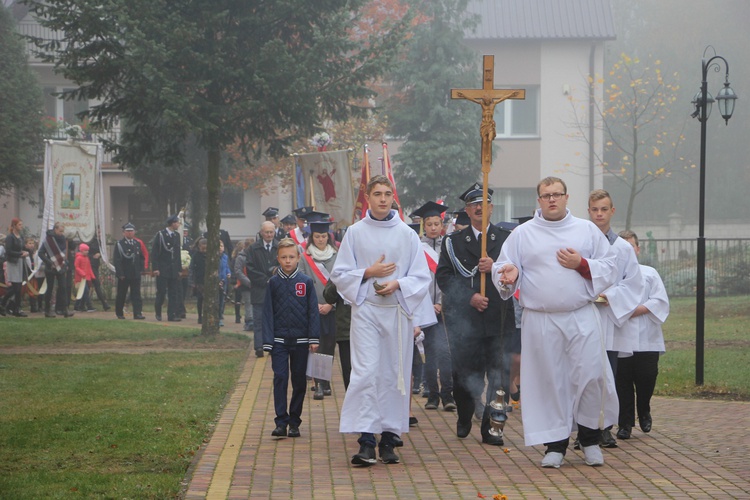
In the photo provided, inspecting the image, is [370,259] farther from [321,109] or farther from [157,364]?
[321,109]

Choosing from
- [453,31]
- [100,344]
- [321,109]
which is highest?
[453,31]

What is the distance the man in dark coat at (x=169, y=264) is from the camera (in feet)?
78.1

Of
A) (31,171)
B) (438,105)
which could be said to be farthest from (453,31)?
(31,171)

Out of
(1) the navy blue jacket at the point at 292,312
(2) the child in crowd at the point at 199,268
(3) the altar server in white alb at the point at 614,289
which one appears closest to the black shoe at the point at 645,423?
(3) the altar server in white alb at the point at 614,289

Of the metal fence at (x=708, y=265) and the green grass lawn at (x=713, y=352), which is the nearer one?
the green grass lawn at (x=713, y=352)

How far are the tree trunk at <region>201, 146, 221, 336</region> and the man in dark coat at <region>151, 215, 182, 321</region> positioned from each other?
4947mm

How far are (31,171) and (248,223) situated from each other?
10.7m

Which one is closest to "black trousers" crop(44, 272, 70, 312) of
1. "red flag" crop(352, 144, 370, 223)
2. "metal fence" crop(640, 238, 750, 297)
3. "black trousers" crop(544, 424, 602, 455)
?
"red flag" crop(352, 144, 370, 223)

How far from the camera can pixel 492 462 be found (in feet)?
27.7

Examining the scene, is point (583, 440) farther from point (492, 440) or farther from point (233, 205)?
point (233, 205)

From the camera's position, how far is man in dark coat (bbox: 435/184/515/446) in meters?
9.47

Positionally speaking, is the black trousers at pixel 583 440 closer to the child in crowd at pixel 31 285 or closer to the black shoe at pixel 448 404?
the black shoe at pixel 448 404

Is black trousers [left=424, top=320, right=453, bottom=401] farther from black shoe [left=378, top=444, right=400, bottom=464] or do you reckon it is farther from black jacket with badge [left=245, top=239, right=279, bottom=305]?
black jacket with badge [left=245, top=239, right=279, bottom=305]

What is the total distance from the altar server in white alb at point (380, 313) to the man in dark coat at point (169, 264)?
51.0 feet
